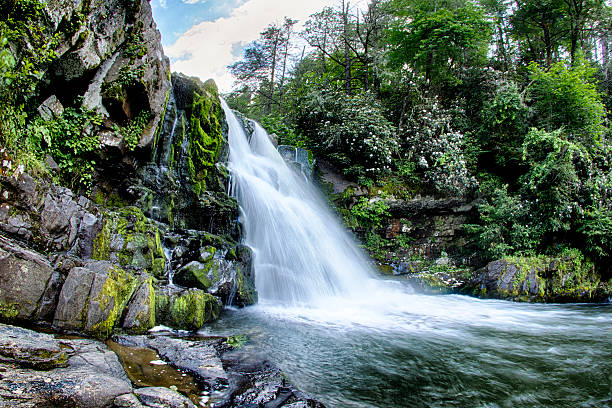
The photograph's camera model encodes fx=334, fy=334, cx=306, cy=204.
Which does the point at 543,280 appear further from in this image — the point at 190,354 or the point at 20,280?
the point at 20,280

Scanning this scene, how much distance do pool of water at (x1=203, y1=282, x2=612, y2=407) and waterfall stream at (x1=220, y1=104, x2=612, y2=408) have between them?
0.07 feet

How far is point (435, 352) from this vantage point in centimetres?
556

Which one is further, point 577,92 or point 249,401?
point 577,92

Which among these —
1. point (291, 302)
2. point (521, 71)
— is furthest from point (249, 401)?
point (521, 71)

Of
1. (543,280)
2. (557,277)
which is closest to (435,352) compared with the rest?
(543,280)

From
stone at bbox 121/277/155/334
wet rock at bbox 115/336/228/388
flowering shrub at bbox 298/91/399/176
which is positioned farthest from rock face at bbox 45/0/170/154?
flowering shrub at bbox 298/91/399/176

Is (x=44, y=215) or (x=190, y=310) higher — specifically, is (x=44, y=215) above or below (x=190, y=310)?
above

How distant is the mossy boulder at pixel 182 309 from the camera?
17.4 feet

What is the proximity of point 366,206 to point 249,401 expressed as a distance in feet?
38.2

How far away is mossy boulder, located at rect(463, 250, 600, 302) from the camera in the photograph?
33.9ft

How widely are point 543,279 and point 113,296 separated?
11859mm

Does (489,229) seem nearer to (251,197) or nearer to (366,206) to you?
(366,206)

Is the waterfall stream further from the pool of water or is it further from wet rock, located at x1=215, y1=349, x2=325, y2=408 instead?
wet rock, located at x1=215, y1=349, x2=325, y2=408

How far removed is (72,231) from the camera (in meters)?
5.30
